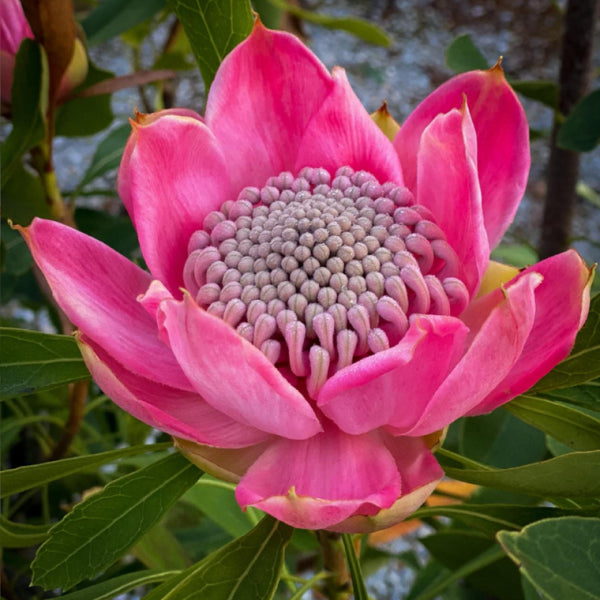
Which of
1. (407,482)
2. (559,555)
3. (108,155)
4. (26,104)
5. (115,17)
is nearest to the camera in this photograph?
(559,555)

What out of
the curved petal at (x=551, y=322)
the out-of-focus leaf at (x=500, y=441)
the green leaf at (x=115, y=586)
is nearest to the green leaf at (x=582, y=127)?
the out-of-focus leaf at (x=500, y=441)

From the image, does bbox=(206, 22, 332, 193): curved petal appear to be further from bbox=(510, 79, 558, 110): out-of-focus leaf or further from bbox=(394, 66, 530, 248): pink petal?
bbox=(510, 79, 558, 110): out-of-focus leaf

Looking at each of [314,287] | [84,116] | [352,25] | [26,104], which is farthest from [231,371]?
[352,25]

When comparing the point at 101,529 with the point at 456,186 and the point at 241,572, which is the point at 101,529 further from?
the point at 456,186

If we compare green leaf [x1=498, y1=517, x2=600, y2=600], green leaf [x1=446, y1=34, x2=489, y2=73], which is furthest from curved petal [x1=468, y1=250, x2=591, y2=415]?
green leaf [x1=446, y1=34, x2=489, y2=73]

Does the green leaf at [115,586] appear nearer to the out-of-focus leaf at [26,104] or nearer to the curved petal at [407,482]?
the curved petal at [407,482]
